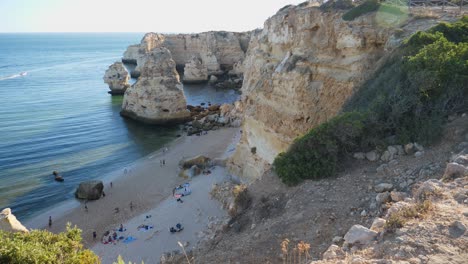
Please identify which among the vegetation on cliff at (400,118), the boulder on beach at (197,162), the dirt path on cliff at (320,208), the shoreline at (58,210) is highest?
the vegetation on cliff at (400,118)

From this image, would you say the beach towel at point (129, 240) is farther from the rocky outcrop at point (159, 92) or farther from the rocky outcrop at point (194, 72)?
the rocky outcrop at point (194, 72)

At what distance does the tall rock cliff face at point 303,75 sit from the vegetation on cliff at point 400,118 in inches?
180

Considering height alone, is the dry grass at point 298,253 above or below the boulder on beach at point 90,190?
above

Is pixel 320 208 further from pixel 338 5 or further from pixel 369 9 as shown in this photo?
pixel 338 5

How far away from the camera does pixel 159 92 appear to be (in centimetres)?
4350

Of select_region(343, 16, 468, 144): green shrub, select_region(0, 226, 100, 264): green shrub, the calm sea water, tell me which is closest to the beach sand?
the calm sea water

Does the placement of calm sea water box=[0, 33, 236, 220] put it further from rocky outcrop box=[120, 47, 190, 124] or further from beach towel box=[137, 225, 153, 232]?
beach towel box=[137, 225, 153, 232]

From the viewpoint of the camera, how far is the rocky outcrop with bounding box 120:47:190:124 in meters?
43.4

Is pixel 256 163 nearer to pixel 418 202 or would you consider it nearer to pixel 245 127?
pixel 245 127

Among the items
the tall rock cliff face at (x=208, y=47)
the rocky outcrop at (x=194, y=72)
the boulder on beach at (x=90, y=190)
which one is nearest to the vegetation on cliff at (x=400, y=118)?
the boulder on beach at (x=90, y=190)

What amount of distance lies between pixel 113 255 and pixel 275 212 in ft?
38.6

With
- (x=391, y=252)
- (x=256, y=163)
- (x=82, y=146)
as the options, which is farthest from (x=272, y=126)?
(x=82, y=146)

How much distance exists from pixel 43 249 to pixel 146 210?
579 inches

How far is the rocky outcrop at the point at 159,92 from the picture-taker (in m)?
43.4
